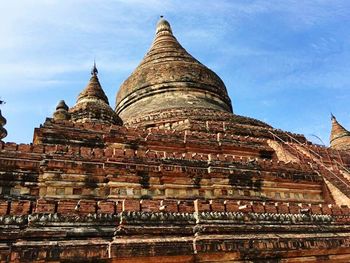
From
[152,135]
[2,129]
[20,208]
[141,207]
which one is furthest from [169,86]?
[20,208]

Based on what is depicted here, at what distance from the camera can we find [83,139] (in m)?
9.28

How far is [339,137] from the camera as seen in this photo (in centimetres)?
2334

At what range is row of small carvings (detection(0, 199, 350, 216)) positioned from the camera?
16.2 feet

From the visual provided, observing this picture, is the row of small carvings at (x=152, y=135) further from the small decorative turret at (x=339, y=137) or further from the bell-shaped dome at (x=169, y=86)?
the small decorative turret at (x=339, y=137)

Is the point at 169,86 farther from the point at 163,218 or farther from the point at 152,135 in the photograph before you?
the point at 163,218

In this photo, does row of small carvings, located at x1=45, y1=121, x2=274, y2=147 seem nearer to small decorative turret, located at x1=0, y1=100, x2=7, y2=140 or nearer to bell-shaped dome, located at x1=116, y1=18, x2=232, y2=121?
small decorative turret, located at x1=0, y1=100, x2=7, y2=140

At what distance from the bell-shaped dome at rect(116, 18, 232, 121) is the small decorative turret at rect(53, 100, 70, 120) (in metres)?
3.89

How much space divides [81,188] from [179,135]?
4.17 m

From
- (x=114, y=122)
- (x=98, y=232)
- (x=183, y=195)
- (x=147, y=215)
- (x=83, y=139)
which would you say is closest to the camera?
(x=98, y=232)

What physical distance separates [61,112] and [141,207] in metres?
7.60

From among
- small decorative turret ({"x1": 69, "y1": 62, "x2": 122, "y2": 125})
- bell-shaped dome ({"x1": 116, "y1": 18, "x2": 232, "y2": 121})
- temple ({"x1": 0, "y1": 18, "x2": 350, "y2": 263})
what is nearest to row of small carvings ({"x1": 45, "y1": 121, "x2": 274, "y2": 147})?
temple ({"x1": 0, "y1": 18, "x2": 350, "y2": 263})

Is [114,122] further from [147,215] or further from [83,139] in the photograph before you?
[147,215]

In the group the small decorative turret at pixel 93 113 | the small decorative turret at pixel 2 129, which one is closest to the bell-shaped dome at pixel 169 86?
the small decorative turret at pixel 93 113

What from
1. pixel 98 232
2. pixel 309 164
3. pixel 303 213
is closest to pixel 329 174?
pixel 309 164
